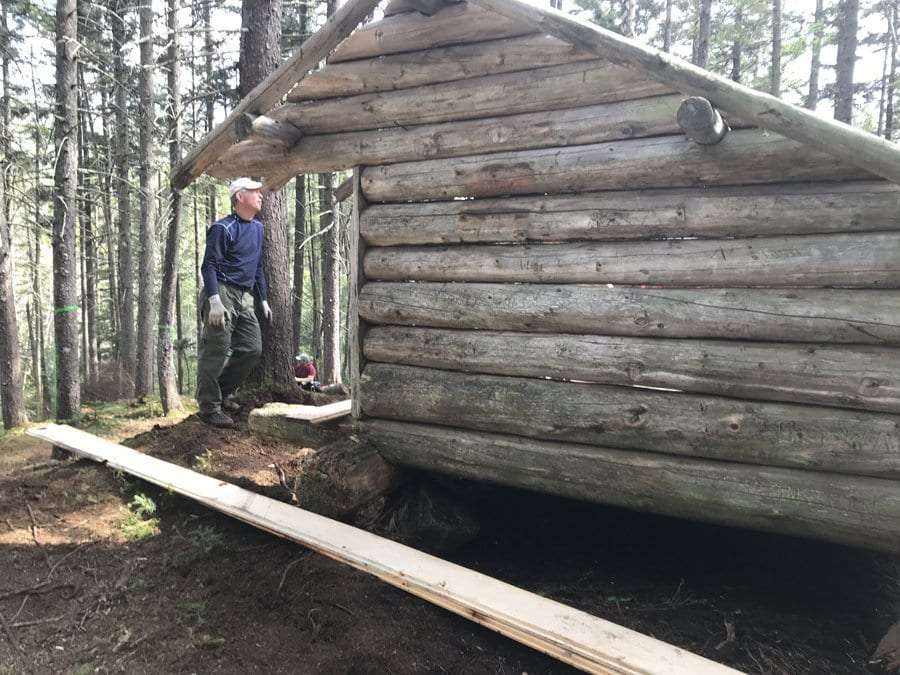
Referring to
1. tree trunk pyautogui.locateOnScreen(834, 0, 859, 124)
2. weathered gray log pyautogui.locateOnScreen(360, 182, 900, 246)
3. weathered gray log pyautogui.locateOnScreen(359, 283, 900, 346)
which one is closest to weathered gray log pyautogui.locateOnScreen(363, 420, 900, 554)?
weathered gray log pyautogui.locateOnScreen(359, 283, 900, 346)

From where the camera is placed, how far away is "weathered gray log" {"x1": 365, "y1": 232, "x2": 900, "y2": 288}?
3.14m

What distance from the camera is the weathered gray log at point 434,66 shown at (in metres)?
3.96

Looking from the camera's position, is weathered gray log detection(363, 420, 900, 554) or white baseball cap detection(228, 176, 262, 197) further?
white baseball cap detection(228, 176, 262, 197)

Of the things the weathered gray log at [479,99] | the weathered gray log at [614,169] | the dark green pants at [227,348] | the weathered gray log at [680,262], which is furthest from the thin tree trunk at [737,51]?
the dark green pants at [227,348]

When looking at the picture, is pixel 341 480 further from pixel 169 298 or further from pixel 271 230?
pixel 169 298

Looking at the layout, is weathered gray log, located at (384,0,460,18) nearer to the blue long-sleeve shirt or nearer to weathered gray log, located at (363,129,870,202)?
weathered gray log, located at (363,129,870,202)

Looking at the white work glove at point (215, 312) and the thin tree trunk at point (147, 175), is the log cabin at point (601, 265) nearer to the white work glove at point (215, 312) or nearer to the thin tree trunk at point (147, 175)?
the white work glove at point (215, 312)

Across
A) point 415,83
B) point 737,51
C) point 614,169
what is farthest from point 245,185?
point 737,51

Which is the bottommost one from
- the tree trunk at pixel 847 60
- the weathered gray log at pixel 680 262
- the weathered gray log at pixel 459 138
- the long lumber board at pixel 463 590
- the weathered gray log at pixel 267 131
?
the long lumber board at pixel 463 590

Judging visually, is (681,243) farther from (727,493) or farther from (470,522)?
(470,522)

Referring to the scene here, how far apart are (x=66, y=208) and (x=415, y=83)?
8244mm

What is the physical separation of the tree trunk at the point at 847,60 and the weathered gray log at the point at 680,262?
42.7 feet

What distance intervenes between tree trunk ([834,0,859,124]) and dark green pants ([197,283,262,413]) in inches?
558

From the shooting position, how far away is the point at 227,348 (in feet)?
19.9
